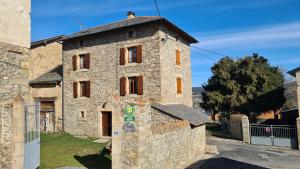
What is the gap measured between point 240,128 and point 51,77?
17061mm

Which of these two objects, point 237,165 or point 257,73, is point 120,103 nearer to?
point 237,165

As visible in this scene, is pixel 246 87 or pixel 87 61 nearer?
pixel 87 61

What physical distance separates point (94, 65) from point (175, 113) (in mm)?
8562

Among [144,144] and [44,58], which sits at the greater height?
[44,58]

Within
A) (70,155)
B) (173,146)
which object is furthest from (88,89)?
(173,146)

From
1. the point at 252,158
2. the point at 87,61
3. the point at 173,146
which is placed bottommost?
the point at 252,158

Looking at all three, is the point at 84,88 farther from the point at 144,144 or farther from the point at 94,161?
the point at 144,144

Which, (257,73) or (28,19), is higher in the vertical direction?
(28,19)

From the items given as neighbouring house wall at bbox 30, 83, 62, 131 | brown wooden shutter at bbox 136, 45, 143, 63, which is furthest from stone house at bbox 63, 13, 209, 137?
neighbouring house wall at bbox 30, 83, 62, 131

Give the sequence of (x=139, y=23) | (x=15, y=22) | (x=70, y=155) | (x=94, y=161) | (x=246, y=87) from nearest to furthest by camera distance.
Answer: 1. (x=15, y=22)
2. (x=94, y=161)
3. (x=70, y=155)
4. (x=139, y=23)
5. (x=246, y=87)

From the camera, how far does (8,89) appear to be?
36.7 feet

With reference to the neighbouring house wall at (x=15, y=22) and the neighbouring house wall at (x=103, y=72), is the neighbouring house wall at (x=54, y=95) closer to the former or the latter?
the neighbouring house wall at (x=103, y=72)

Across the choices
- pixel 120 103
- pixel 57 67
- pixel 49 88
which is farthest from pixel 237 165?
pixel 57 67

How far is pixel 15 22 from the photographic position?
458 inches
